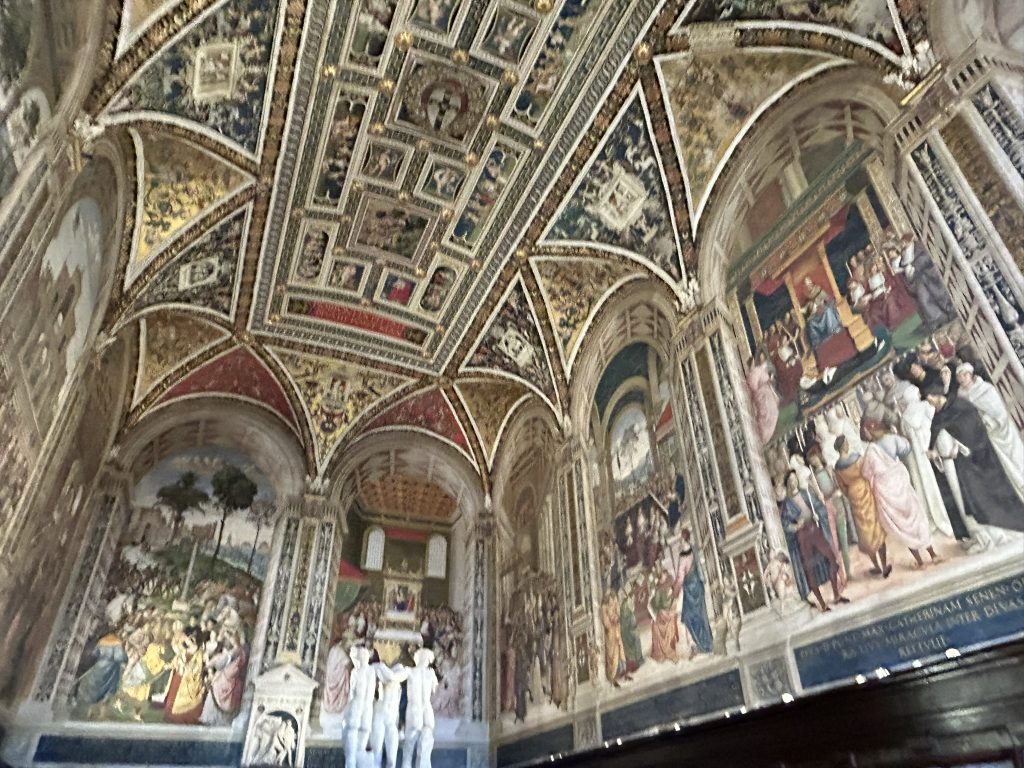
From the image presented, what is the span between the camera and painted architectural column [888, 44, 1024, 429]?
17.3 ft

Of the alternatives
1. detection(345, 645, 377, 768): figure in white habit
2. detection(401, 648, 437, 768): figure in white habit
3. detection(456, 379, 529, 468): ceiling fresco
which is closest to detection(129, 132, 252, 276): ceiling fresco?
detection(456, 379, 529, 468): ceiling fresco

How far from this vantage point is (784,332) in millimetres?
7859

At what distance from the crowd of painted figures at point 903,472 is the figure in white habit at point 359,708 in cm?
728

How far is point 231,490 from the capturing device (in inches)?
551

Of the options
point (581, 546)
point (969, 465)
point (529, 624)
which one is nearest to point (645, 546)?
point (581, 546)

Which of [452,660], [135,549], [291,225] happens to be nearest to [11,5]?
[291,225]

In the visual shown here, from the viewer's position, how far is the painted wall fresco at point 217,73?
25.4 ft

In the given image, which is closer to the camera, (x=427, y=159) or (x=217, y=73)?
(x=217, y=73)

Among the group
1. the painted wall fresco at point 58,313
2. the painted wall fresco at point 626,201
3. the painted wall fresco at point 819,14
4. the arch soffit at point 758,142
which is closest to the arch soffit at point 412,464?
the painted wall fresco at point 626,201

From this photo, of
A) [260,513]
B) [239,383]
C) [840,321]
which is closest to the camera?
[840,321]

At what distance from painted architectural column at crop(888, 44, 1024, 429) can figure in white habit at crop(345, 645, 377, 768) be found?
9593mm

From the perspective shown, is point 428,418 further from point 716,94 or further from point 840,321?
point 840,321

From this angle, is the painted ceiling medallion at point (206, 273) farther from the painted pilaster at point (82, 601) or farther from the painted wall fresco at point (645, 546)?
the painted wall fresco at point (645, 546)

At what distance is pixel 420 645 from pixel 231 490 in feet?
15.5
